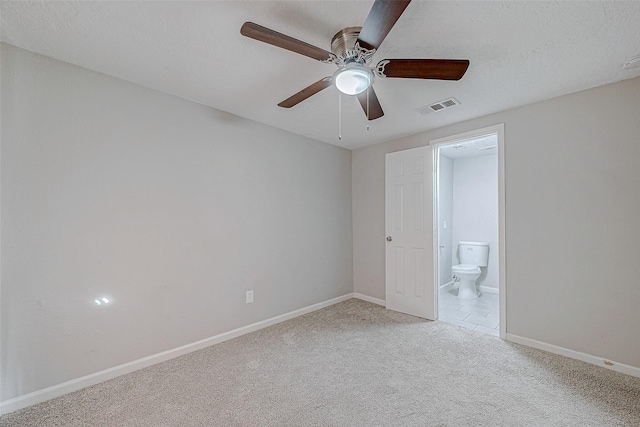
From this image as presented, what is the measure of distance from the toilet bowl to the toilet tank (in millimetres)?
237

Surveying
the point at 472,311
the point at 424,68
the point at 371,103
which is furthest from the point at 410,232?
the point at 424,68

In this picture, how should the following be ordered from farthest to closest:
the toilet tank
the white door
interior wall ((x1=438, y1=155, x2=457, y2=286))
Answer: interior wall ((x1=438, y1=155, x2=457, y2=286))
the toilet tank
the white door

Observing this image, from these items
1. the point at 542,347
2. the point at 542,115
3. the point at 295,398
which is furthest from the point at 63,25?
the point at 542,347

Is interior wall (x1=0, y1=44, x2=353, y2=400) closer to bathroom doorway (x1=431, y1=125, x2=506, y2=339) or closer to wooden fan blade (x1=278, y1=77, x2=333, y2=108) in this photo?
wooden fan blade (x1=278, y1=77, x2=333, y2=108)

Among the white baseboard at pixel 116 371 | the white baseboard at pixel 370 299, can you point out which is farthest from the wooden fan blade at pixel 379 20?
the white baseboard at pixel 370 299

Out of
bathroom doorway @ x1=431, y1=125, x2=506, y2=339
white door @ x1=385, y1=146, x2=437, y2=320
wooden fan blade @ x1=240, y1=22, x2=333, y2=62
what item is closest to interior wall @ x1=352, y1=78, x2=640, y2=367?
white door @ x1=385, y1=146, x2=437, y2=320

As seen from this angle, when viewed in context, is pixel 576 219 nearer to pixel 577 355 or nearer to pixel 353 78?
pixel 577 355

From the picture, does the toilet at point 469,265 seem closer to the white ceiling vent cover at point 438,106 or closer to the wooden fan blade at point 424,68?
the white ceiling vent cover at point 438,106

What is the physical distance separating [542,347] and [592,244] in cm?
100

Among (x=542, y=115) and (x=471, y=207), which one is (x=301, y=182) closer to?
(x=542, y=115)

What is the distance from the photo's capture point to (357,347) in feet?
8.39

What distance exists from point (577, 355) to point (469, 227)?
8.30ft

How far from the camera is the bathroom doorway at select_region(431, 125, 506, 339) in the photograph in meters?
3.95

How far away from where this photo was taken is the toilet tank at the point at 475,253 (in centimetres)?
433
